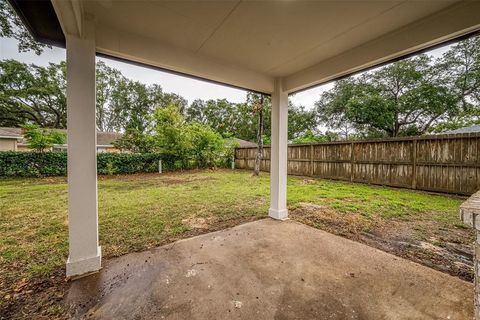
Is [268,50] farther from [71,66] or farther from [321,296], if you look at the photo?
[321,296]

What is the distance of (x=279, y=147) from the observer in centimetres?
342

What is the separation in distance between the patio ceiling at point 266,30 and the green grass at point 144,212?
2.37 meters

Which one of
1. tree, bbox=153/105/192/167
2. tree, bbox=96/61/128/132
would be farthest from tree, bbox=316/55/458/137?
tree, bbox=96/61/128/132

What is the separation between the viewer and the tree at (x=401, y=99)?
11.0 m

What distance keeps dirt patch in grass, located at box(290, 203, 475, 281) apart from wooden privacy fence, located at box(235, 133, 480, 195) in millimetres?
2352

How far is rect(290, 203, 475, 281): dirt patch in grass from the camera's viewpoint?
7.07ft

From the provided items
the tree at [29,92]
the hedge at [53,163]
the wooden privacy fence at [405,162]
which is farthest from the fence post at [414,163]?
the tree at [29,92]

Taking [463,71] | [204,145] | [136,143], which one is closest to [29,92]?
[136,143]

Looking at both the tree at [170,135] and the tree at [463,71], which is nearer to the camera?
the tree at [463,71]

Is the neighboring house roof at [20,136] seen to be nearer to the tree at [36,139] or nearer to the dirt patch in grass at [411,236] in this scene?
the tree at [36,139]

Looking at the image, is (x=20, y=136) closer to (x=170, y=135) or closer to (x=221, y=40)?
(x=170, y=135)

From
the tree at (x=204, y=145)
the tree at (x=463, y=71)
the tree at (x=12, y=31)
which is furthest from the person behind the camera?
the tree at (x=204, y=145)

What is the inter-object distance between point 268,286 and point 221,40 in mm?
2622

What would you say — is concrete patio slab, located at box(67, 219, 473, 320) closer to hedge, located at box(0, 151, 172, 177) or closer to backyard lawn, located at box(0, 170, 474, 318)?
backyard lawn, located at box(0, 170, 474, 318)
